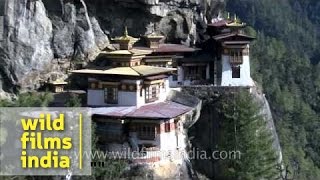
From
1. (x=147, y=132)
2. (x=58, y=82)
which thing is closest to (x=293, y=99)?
(x=58, y=82)

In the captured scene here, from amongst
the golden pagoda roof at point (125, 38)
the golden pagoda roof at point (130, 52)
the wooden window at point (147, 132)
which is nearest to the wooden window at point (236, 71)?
the golden pagoda roof at point (130, 52)

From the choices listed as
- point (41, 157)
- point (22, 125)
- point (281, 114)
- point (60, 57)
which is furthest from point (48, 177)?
point (281, 114)

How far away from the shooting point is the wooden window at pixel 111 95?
108ft

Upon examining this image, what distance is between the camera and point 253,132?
3325cm

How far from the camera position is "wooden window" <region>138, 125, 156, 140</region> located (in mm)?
31297

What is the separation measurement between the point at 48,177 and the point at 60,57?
32.1 feet

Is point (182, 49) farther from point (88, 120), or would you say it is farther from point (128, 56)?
point (88, 120)

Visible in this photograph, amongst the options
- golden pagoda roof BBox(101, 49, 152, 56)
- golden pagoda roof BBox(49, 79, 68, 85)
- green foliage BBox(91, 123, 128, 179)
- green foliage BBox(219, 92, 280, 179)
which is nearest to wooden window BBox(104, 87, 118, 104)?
golden pagoda roof BBox(101, 49, 152, 56)

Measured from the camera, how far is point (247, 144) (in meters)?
33.0

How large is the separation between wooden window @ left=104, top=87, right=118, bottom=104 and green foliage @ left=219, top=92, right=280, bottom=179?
6685mm

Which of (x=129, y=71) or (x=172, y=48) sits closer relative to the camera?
(x=129, y=71)

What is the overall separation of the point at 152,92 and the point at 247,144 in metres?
5.86

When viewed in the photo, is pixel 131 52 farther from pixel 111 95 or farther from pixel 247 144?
pixel 247 144

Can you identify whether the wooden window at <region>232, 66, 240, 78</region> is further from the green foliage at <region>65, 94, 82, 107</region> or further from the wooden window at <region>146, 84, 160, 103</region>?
the green foliage at <region>65, 94, 82, 107</region>
